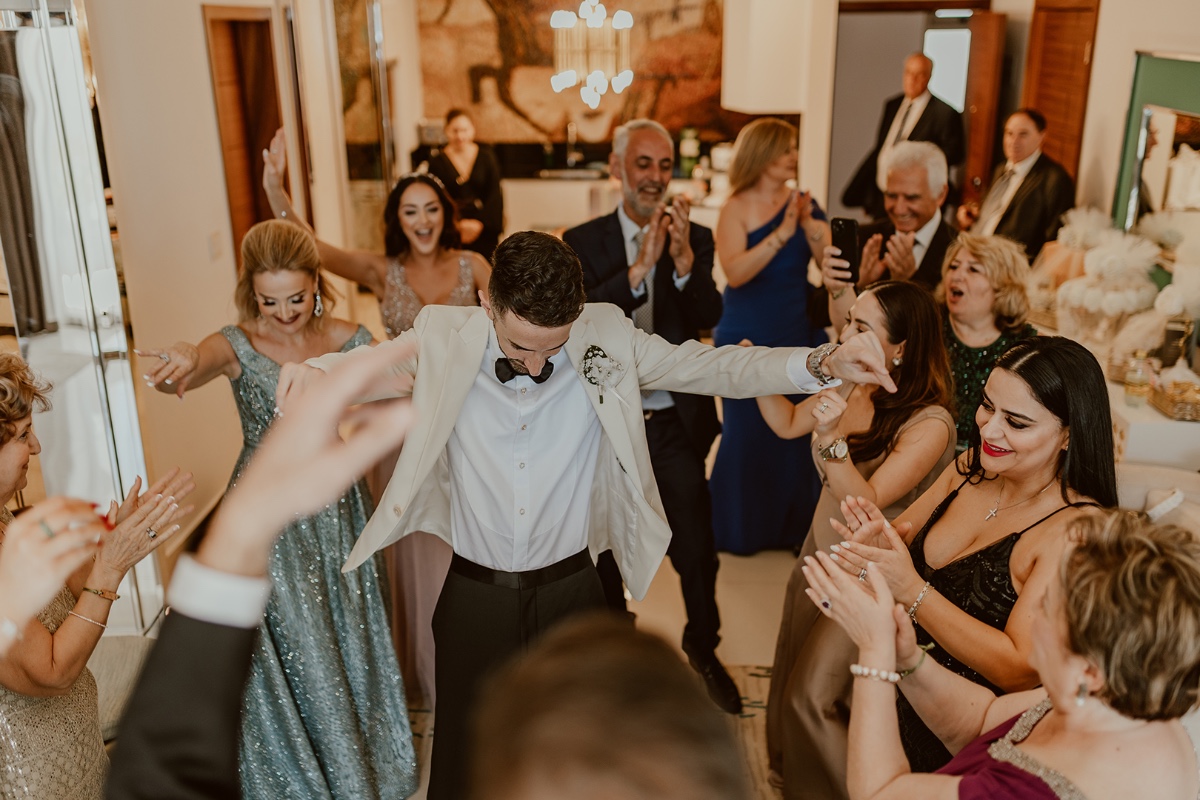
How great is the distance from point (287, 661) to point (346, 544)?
339mm

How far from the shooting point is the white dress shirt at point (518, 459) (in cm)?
230

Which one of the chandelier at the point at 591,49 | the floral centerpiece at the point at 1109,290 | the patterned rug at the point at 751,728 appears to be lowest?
the patterned rug at the point at 751,728

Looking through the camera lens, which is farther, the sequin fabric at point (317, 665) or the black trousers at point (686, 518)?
the black trousers at point (686, 518)

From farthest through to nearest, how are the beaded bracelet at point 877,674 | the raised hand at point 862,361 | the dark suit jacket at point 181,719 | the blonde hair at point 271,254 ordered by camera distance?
the blonde hair at point 271,254 → the raised hand at point 862,361 → the beaded bracelet at point 877,674 → the dark suit jacket at point 181,719

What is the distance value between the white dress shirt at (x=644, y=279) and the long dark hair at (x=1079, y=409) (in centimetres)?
146

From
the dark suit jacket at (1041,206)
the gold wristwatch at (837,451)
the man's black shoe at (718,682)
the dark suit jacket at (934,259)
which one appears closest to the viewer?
the gold wristwatch at (837,451)

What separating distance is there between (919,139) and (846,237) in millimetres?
3870

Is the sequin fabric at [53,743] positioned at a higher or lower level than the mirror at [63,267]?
lower

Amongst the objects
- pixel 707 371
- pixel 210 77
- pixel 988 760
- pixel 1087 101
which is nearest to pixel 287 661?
pixel 707 371

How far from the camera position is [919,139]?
269 inches

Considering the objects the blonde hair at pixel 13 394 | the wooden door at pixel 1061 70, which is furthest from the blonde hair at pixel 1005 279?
the wooden door at pixel 1061 70

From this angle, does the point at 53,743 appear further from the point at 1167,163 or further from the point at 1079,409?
the point at 1167,163

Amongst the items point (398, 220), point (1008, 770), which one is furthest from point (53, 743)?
point (398, 220)

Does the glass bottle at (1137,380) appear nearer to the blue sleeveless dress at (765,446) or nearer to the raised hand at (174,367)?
the blue sleeveless dress at (765,446)
